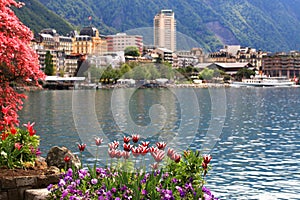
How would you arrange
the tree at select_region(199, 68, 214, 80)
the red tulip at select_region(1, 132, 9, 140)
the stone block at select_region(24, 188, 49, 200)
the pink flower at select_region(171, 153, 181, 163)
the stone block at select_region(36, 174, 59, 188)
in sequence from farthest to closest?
1. the tree at select_region(199, 68, 214, 80)
2. the red tulip at select_region(1, 132, 9, 140)
3. the stone block at select_region(36, 174, 59, 188)
4. the stone block at select_region(24, 188, 49, 200)
5. the pink flower at select_region(171, 153, 181, 163)

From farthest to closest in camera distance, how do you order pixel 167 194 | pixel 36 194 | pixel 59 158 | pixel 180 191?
pixel 59 158, pixel 36 194, pixel 180 191, pixel 167 194

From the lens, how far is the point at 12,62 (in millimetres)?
11977

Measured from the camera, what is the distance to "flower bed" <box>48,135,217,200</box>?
7.99m

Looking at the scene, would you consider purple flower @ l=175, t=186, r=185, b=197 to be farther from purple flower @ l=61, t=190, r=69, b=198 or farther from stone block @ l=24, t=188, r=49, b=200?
stone block @ l=24, t=188, r=49, b=200

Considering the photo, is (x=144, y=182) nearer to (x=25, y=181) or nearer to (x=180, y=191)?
(x=180, y=191)

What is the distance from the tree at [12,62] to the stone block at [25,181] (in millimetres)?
2167

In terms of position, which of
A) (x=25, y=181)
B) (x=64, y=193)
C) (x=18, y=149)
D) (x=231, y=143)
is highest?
Answer: (x=18, y=149)

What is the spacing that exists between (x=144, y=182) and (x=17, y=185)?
9.16 feet

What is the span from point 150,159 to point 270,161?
5235 millimetres

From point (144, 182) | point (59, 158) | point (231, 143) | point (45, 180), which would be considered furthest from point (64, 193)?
point (231, 143)

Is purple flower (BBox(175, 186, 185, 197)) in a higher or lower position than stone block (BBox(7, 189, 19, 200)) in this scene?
higher

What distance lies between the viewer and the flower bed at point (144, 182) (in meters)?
7.99

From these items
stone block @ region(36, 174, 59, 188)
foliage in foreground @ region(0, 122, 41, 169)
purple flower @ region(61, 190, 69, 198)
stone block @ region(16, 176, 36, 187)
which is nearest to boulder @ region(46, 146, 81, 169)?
foliage in foreground @ region(0, 122, 41, 169)

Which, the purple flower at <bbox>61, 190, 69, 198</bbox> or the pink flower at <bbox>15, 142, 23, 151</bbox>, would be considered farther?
the pink flower at <bbox>15, 142, 23, 151</bbox>
